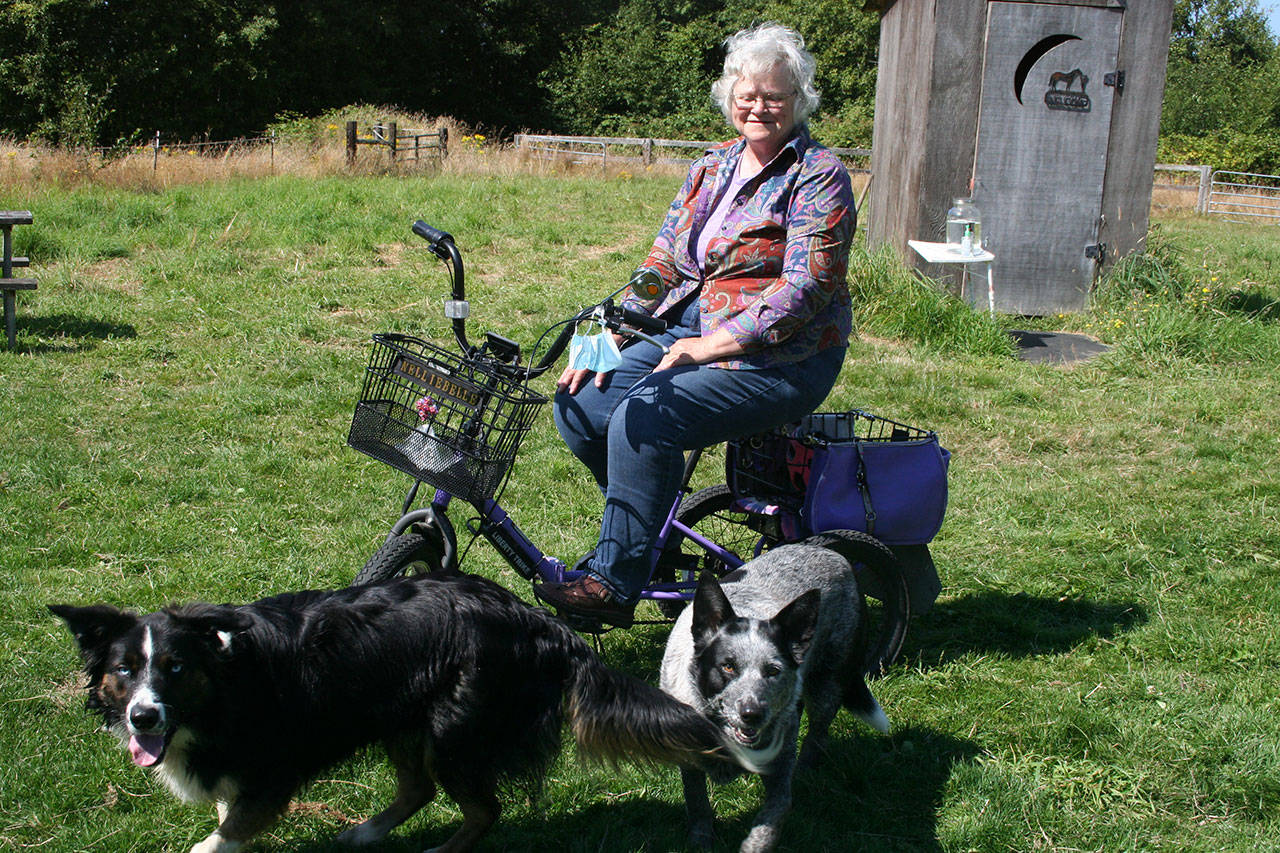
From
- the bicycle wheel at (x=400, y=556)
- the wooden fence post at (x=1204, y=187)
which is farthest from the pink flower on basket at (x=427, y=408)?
the wooden fence post at (x=1204, y=187)

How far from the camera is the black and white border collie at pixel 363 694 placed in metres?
2.30

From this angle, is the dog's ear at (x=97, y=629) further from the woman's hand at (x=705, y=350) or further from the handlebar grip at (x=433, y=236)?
the woman's hand at (x=705, y=350)

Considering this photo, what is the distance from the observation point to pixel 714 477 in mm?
5473

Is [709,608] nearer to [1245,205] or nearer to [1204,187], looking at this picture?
[1204,187]

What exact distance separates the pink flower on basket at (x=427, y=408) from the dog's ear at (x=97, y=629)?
0.96 m

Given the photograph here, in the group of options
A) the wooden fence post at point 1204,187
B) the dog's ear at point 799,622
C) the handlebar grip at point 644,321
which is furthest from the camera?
the wooden fence post at point 1204,187

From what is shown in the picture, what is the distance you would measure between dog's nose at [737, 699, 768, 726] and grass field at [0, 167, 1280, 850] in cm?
39

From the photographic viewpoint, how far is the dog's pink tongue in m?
2.20

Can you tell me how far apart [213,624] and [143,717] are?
0.79ft

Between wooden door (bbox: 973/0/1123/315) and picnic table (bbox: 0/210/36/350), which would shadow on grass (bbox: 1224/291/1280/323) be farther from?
picnic table (bbox: 0/210/36/350)

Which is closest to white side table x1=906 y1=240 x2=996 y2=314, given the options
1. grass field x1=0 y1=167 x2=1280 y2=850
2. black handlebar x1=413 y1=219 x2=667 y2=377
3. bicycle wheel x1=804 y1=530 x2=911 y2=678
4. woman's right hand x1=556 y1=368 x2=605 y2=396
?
grass field x1=0 y1=167 x2=1280 y2=850

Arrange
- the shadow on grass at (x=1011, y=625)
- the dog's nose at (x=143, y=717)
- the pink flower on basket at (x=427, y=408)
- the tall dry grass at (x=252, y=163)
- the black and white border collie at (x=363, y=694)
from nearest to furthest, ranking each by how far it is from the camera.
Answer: the dog's nose at (x=143, y=717), the black and white border collie at (x=363, y=694), the pink flower on basket at (x=427, y=408), the shadow on grass at (x=1011, y=625), the tall dry grass at (x=252, y=163)

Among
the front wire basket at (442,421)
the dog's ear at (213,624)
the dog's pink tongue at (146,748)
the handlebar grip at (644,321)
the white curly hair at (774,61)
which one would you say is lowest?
→ the dog's pink tongue at (146,748)

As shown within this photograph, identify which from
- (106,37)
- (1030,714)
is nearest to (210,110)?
(106,37)
